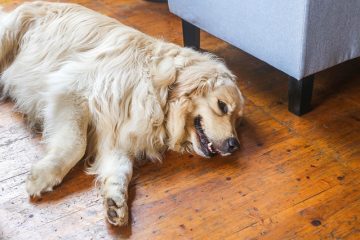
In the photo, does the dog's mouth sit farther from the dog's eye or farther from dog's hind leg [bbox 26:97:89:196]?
dog's hind leg [bbox 26:97:89:196]

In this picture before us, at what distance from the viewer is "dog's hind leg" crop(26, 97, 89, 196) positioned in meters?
1.75

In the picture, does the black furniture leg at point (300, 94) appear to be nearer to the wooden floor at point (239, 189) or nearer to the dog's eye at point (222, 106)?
the wooden floor at point (239, 189)

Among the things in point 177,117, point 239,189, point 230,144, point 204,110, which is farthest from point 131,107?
point 239,189

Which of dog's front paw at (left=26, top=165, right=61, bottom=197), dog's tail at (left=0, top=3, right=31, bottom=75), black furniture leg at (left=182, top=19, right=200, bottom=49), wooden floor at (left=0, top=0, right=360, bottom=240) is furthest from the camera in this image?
black furniture leg at (left=182, top=19, right=200, bottom=49)

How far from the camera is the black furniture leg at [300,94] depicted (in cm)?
223

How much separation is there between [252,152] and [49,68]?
1019mm

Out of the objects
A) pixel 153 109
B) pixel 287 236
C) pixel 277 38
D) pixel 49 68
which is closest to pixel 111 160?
pixel 153 109

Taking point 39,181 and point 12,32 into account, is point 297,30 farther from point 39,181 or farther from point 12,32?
point 12,32

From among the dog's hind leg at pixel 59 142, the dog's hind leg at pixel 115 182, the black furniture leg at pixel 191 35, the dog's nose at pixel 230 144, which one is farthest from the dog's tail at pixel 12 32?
the dog's nose at pixel 230 144

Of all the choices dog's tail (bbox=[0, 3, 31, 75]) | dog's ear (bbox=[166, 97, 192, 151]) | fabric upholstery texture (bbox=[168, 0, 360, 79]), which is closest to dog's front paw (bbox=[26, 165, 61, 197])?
dog's ear (bbox=[166, 97, 192, 151])

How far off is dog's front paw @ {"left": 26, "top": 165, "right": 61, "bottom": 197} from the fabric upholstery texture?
1150 mm

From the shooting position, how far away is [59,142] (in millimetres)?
1854

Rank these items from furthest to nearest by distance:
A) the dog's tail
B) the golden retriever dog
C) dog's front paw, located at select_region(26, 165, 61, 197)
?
the dog's tail, the golden retriever dog, dog's front paw, located at select_region(26, 165, 61, 197)

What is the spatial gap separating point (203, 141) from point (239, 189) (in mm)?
268
